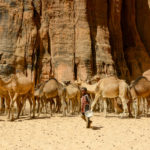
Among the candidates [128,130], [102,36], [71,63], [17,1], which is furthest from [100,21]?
→ [128,130]

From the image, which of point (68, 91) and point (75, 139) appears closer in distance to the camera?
point (75, 139)

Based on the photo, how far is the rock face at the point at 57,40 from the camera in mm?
21875

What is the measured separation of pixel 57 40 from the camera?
899 inches

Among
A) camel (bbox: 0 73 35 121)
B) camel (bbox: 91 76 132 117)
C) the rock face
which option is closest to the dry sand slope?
camel (bbox: 0 73 35 121)

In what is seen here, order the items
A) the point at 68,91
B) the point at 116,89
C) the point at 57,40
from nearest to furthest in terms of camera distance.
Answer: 1. the point at 116,89
2. the point at 68,91
3. the point at 57,40

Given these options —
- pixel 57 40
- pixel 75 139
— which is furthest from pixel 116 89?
pixel 57 40

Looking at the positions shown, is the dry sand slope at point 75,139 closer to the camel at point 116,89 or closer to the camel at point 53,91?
the camel at point 116,89

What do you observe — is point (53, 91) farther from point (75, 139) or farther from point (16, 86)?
point (75, 139)

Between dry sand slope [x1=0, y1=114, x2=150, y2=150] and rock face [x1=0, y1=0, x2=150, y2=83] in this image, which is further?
rock face [x1=0, y1=0, x2=150, y2=83]

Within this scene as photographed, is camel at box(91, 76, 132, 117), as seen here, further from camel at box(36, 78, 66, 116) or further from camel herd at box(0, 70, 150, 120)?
camel at box(36, 78, 66, 116)

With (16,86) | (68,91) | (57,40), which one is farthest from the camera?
(57,40)

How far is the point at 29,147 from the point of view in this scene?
19.4 ft

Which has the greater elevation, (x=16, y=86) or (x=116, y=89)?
(x=16, y=86)

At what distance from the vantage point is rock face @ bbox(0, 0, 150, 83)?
21.9 metres
